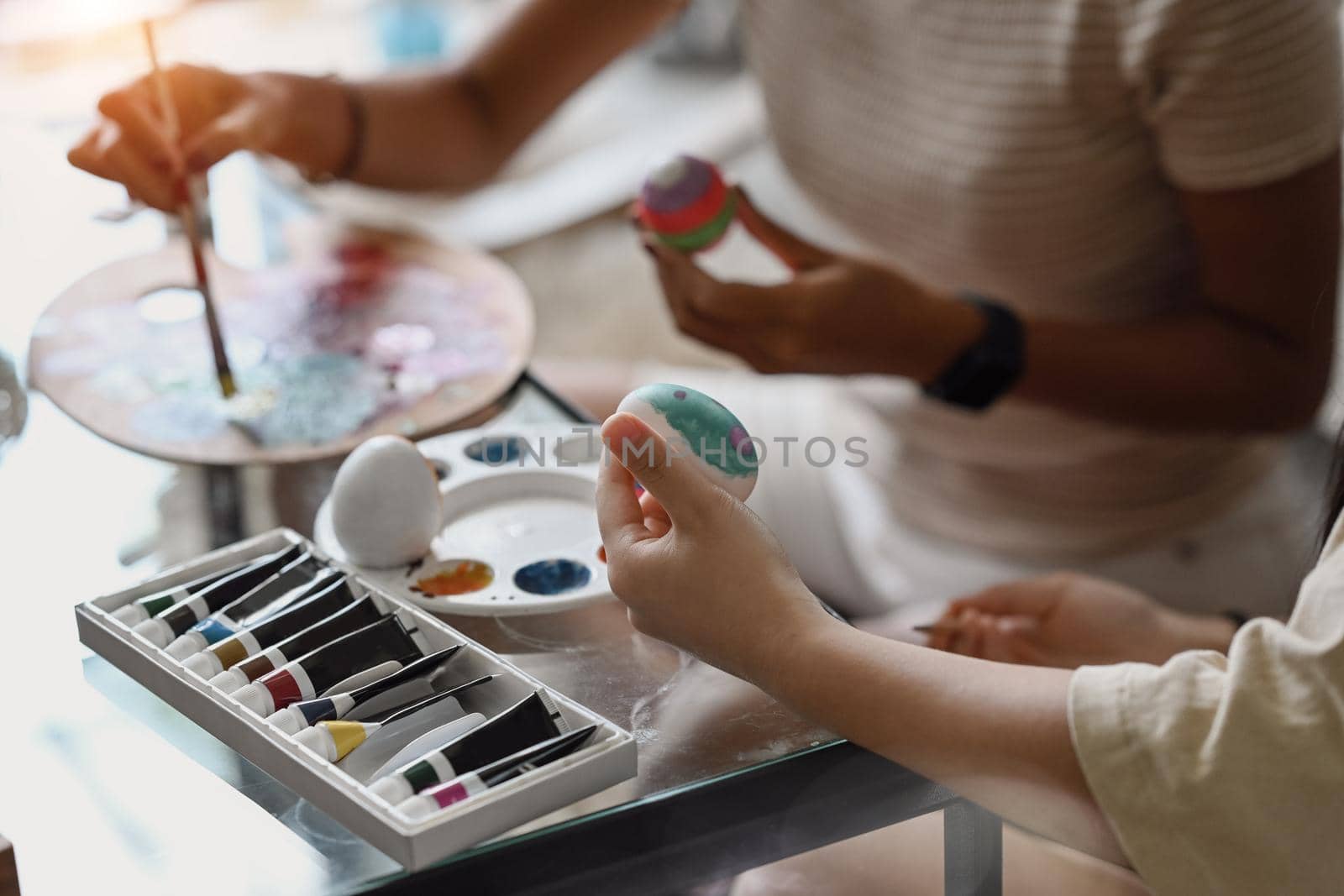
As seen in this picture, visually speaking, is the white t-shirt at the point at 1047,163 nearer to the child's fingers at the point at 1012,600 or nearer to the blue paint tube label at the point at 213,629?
the child's fingers at the point at 1012,600

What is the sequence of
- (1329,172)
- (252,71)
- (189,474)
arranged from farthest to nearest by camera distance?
(252,71)
(1329,172)
(189,474)

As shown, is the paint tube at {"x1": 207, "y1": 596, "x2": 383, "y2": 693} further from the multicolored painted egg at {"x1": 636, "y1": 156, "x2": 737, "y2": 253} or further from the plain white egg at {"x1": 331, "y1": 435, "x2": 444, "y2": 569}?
the multicolored painted egg at {"x1": 636, "y1": 156, "x2": 737, "y2": 253}

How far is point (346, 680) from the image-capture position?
1.71 feet

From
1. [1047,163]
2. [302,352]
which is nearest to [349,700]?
[302,352]

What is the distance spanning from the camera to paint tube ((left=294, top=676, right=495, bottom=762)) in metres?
0.48

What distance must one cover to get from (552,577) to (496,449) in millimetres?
119

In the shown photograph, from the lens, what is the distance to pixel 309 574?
0.60m

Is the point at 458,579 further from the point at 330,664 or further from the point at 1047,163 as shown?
the point at 1047,163

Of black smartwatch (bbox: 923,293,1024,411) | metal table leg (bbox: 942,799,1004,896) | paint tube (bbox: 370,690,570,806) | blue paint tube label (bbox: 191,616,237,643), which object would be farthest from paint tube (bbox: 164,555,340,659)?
black smartwatch (bbox: 923,293,1024,411)

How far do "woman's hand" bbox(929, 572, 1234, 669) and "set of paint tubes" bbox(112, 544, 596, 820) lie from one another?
1.02 feet

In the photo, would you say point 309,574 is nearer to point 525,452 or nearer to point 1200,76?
point 525,452

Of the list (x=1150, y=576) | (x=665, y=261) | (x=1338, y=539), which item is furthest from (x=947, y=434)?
(x=1338, y=539)

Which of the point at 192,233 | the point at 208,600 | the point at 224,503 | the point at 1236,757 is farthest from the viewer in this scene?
the point at 192,233

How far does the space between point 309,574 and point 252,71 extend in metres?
0.48
